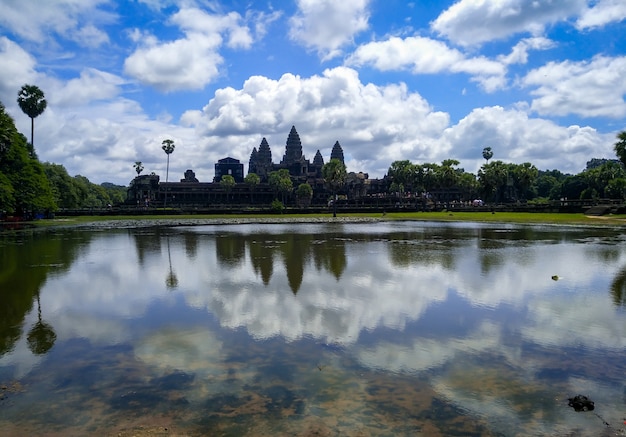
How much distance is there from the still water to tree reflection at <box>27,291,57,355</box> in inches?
1.5

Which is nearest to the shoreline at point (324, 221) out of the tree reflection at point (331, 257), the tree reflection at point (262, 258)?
the tree reflection at point (262, 258)

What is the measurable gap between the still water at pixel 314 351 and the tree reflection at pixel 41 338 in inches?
1.5

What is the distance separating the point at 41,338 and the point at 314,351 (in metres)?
5.74

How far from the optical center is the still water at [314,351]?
20.5 ft

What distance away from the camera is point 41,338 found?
32.3 ft

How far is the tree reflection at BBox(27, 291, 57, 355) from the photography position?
29.9 ft

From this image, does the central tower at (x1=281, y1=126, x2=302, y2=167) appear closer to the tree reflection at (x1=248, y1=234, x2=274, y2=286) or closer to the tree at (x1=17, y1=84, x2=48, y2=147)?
the tree at (x1=17, y1=84, x2=48, y2=147)

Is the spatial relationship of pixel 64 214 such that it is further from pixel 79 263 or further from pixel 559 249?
pixel 559 249

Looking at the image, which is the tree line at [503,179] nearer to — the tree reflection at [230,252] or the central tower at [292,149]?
the central tower at [292,149]

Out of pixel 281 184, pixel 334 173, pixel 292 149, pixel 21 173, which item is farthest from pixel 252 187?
pixel 21 173

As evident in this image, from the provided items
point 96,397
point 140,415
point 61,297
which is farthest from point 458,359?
point 61,297

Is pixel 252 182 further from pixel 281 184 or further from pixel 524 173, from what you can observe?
pixel 524 173

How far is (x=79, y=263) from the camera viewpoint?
20859mm

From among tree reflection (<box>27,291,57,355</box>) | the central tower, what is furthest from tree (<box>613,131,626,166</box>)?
the central tower
